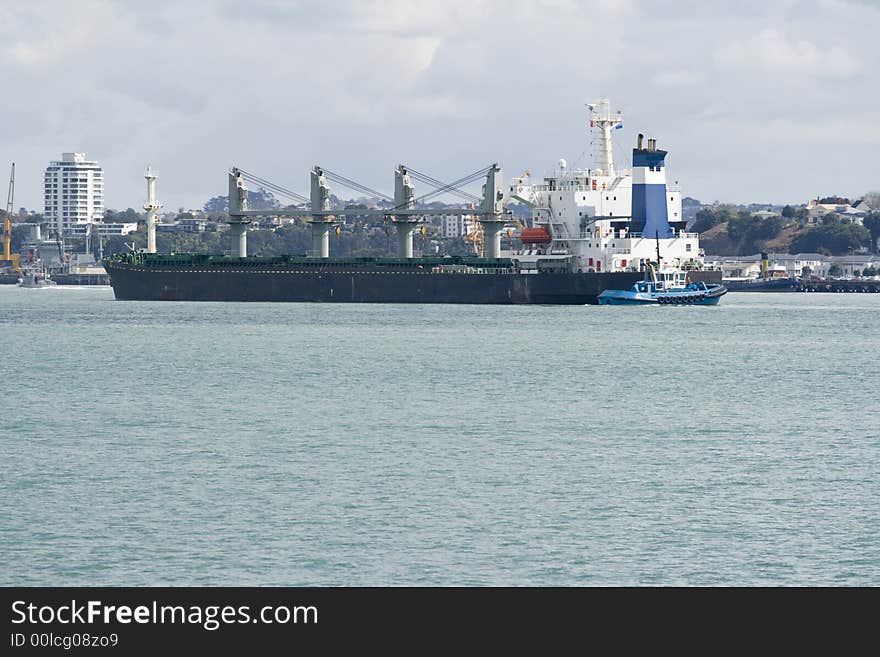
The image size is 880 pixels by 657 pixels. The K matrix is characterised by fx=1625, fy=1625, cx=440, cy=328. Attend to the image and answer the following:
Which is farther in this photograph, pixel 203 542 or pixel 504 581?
pixel 203 542

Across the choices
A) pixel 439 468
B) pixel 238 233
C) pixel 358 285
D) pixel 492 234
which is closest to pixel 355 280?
pixel 358 285

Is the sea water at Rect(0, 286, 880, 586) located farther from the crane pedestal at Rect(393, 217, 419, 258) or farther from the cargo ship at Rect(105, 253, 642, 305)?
the crane pedestal at Rect(393, 217, 419, 258)

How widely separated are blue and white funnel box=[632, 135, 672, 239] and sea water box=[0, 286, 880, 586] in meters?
41.3

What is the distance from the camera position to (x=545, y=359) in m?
56.6

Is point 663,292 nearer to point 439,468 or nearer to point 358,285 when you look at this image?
point 358,285

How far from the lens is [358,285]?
109875 millimetres

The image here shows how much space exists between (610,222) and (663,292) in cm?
549

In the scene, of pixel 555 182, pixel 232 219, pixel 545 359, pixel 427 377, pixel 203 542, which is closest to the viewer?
pixel 203 542

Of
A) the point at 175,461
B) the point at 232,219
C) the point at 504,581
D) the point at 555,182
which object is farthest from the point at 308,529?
the point at 232,219

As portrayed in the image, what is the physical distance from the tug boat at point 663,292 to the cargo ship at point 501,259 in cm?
53

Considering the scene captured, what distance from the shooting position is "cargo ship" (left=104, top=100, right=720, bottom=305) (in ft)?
333

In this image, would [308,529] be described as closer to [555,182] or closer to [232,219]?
[555,182]

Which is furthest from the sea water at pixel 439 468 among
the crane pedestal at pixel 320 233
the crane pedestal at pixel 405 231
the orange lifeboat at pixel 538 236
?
the crane pedestal at pixel 320 233
